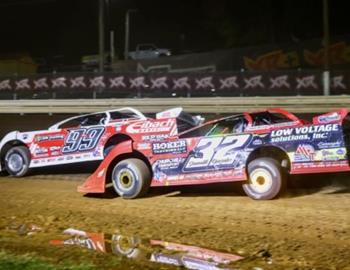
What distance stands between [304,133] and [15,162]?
769 centimetres

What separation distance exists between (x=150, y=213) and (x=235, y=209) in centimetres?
130

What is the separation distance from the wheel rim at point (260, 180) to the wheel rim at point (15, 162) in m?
6.57

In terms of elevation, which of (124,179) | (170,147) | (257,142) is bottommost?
(124,179)

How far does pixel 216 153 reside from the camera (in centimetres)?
1152

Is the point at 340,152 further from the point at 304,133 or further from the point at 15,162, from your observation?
the point at 15,162

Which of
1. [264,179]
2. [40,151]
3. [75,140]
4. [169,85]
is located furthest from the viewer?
[169,85]

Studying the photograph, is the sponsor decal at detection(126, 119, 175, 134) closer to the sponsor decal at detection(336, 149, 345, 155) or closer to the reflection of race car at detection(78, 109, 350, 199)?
the reflection of race car at detection(78, 109, 350, 199)

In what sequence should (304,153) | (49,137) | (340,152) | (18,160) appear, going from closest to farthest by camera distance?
(340,152), (304,153), (49,137), (18,160)

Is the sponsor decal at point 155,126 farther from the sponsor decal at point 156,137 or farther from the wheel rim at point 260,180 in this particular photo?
the wheel rim at point 260,180

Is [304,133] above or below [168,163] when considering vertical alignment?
above

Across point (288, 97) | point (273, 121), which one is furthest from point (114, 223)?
point (288, 97)

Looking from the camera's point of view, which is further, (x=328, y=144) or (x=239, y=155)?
(x=239, y=155)

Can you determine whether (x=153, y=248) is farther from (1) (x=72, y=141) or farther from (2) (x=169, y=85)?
(2) (x=169, y=85)

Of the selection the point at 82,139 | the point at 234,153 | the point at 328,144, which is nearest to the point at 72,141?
the point at 82,139
